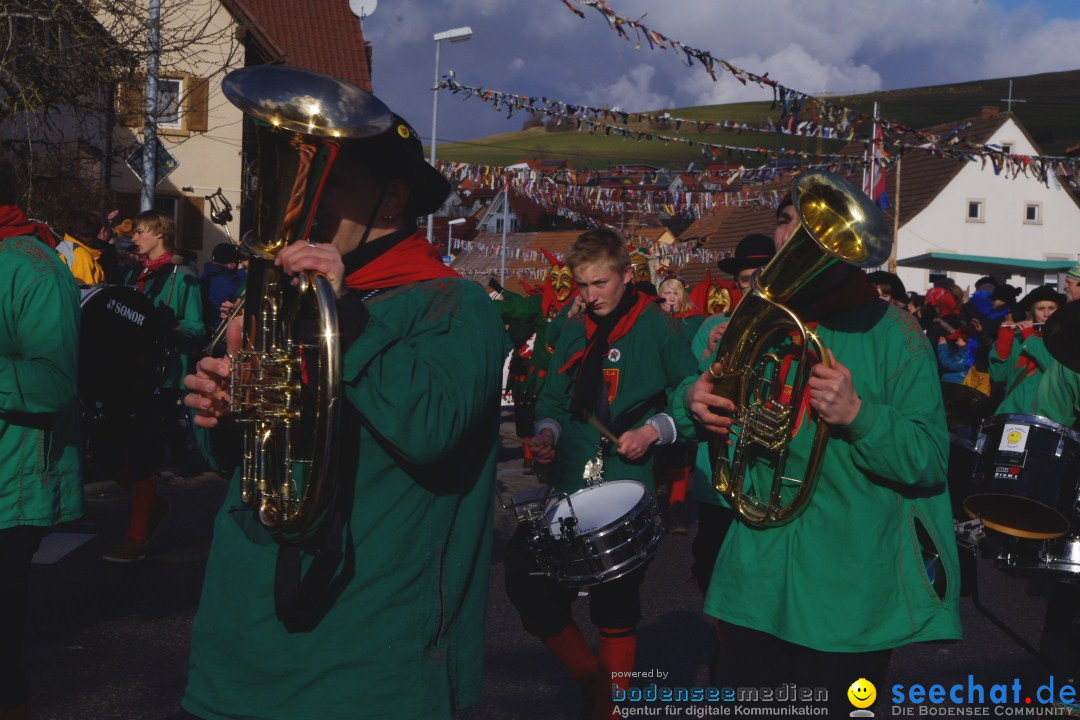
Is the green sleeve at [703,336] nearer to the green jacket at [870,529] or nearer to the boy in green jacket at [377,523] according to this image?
the green jacket at [870,529]

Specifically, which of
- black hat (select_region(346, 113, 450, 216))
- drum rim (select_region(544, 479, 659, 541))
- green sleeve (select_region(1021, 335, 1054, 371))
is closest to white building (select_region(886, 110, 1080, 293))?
green sleeve (select_region(1021, 335, 1054, 371))

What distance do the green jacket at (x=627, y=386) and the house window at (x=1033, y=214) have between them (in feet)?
153

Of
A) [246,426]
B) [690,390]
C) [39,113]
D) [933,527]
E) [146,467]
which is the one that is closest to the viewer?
[246,426]

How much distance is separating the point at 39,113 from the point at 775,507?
1127cm

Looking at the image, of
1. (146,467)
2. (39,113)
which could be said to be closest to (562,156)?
(39,113)

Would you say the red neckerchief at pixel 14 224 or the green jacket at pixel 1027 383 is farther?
the green jacket at pixel 1027 383

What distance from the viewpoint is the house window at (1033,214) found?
1892 inches

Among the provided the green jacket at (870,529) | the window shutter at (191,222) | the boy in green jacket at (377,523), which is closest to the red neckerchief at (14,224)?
the boy in green jacket at (377,523)

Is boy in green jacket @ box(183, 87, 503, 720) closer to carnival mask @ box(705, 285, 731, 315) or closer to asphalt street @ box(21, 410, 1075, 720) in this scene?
asphalt street @ box(21, 410, 1075, 720)

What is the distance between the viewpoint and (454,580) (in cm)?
254

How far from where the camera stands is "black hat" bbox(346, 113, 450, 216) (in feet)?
8.32

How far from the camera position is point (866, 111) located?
80250mm

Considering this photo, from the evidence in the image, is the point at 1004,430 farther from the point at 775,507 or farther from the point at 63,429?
the point at 63,429

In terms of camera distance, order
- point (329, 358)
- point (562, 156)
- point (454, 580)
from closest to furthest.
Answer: point (329, 358) < point (454, 580) < point (562, 156)
